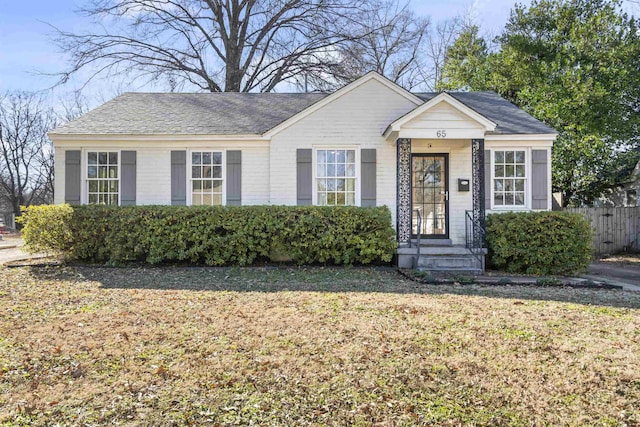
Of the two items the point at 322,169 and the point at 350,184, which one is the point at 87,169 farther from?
the point at 350,184

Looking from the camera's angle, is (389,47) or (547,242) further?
(389,47)

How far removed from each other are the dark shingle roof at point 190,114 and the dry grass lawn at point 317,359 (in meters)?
5.46

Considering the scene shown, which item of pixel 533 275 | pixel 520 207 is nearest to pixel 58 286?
pixel 533 275

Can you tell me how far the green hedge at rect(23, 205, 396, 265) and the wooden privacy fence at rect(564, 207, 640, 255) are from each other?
8565 millimetres

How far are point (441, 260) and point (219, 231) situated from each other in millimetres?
4954

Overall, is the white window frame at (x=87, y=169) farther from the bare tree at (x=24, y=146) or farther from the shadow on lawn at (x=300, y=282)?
the bare tree at (x=24, y=146)

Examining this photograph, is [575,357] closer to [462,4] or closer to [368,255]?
[368,255]

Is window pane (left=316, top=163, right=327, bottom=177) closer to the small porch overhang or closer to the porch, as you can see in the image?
the porch

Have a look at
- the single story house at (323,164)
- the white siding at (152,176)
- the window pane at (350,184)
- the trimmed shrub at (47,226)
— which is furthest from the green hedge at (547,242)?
the trimmed shrub at (47,226)

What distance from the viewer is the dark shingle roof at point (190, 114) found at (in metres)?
10.4

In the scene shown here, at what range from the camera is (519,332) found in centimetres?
426

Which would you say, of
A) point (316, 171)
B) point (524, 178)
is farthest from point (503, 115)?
point (316, 171)

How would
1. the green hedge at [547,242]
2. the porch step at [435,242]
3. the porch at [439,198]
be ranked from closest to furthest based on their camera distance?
the green hedge at [547,242] → the porch at [439,198] → the porch step at [435,242]

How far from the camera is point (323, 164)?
1022 centimetres
